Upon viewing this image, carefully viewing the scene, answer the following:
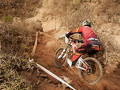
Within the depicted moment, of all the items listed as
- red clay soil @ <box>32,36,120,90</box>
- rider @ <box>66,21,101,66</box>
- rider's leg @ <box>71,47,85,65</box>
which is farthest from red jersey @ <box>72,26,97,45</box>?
red clay soil @ <box>32,36,120,90</box>

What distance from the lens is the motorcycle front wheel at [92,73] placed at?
8117 millimetres

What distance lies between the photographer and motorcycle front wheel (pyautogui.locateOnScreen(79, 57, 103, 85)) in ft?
26.6

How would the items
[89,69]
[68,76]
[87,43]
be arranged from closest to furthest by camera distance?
[87,43]
[89,69]
[68,76]

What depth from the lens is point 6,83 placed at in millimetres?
7148

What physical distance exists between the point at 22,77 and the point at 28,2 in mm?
9668

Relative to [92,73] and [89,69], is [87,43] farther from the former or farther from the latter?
[92,73]

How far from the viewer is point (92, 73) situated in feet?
27.9

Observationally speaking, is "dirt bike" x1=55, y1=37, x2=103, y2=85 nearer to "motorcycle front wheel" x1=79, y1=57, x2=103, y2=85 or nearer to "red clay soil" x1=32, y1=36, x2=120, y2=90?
"motorcycle front wheel" x1=79, y1=57, x2=103, y2=85

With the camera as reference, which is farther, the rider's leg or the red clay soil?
the rider's leg

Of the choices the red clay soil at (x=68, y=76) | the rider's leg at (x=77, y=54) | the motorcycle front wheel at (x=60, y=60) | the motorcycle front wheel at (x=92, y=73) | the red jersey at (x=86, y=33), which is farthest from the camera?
the motorcycle front wheel at (x=60, y=60)

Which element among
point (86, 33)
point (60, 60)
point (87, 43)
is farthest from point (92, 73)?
point (60, 60)

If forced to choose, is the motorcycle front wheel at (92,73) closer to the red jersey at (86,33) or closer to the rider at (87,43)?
the rider at (87,43)

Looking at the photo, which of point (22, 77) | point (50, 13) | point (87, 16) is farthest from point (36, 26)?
point (22, 77)

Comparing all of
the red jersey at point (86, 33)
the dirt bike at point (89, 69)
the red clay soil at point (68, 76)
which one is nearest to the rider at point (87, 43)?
the red jersey at point (86, 33)
